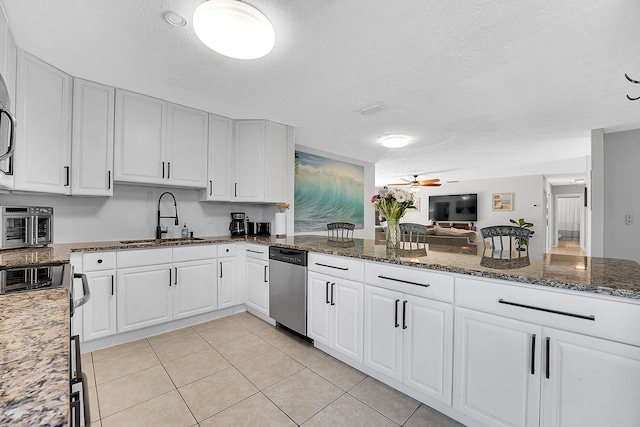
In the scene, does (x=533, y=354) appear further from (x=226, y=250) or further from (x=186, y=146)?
(x=186, y=146)

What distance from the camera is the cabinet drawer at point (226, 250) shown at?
311 centimetres

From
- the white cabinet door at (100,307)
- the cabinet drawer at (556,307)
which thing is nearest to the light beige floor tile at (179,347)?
the white cabinet door at (100,307)

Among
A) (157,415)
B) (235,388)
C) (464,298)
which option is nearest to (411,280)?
(464,298)

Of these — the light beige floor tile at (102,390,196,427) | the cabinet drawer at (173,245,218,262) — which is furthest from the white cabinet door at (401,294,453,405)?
the cabinet drawer at (173,245,218,262)

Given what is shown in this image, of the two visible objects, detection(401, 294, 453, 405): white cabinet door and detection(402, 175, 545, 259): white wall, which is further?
detection(402, 175, 545, 259): white wall

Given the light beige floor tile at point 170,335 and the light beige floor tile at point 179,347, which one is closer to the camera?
the light beige floor tile at point 179,347

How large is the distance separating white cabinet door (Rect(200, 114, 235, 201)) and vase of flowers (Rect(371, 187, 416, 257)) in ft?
6.41

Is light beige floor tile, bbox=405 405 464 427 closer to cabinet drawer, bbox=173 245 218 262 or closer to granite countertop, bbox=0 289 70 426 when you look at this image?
granite countertop, bbox=0 289 70 426

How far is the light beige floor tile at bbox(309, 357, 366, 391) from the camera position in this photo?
1.99 meters

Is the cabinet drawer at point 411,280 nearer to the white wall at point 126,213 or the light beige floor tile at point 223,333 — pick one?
the light beige floor tile at point 223,333

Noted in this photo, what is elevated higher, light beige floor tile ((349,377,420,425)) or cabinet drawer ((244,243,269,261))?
cabinet drawer ((244,243,269,261))

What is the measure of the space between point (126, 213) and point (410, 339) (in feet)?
10.1

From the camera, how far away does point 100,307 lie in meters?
2.40

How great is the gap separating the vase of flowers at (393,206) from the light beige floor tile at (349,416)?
1108 mm
